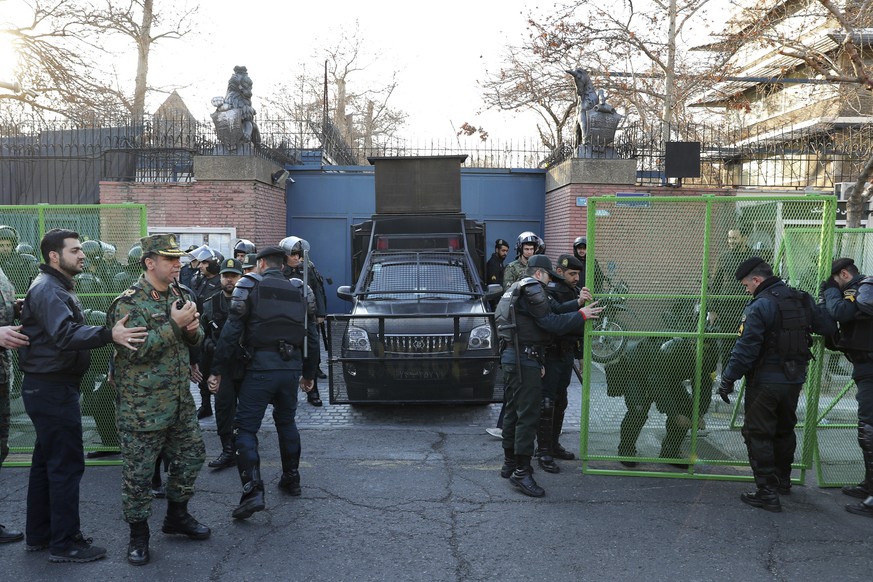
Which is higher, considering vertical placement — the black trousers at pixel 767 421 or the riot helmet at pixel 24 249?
the riot helmet at pixel 24 249

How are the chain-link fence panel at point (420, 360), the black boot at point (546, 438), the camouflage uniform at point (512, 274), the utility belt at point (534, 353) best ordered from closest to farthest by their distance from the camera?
the utility belt at point (534, 353), the black boot at point (546, 438), the chain-link fence panel at point (420, 360), the camouflage uniform at point (512, 274)

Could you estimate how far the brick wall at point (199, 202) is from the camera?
1267 cm

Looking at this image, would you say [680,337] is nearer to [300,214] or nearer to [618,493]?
[618,493]

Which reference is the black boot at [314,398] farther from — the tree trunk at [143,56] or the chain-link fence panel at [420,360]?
the tree trunk at [143,56]

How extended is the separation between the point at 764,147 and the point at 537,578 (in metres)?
12.4

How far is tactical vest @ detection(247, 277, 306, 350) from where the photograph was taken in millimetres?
4957

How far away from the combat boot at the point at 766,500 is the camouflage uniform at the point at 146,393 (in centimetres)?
410

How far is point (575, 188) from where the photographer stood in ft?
42.2

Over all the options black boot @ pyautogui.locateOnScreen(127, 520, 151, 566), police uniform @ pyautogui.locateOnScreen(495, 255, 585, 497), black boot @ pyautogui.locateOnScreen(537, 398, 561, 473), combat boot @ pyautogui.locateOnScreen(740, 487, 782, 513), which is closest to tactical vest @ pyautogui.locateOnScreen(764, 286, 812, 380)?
combat boot @ pyautogui.locateOnScreen(740, 487, 782, 513)

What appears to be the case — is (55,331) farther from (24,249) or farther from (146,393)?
(24,249)

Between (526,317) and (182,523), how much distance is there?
289 centimetres

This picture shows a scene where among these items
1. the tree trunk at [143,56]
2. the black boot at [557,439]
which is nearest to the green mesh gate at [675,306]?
the black boot at [557,439]

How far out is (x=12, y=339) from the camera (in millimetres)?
4133

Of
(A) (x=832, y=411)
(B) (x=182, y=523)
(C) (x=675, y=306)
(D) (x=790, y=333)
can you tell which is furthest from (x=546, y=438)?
(B) (x=182, y=523)
